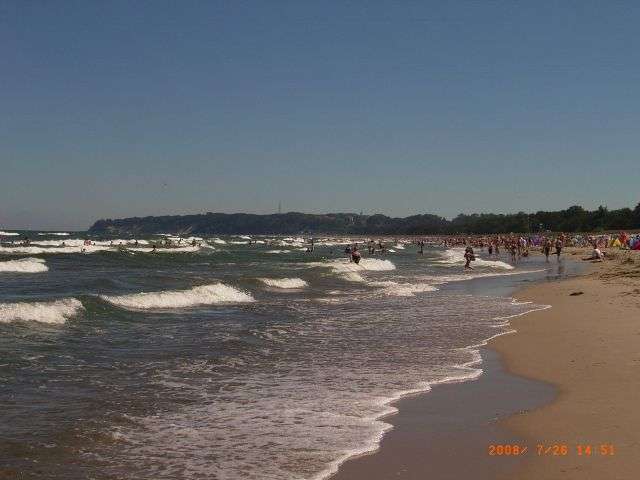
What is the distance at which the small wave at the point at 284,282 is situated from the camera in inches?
1162

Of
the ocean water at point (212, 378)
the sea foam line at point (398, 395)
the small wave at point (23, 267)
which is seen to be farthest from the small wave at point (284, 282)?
the sea foam line at point (398, 395)

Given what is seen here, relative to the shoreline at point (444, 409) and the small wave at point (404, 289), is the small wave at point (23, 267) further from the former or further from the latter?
the shoreline at point (444, 409)

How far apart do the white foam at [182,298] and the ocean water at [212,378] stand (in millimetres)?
102

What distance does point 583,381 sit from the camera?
29.0 ft

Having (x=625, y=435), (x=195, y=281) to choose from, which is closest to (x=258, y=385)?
(x=625, y=435)

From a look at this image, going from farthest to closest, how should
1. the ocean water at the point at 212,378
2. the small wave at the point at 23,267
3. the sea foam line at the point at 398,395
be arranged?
the small wave at the point at 23,267
the ocean water at the point at 212,378
the sea foam line at the point at 398,395

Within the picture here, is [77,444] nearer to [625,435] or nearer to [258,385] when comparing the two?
[258,385]

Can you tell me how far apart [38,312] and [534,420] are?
12344 millimetres

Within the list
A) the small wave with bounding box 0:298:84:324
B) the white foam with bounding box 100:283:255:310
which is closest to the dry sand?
the small wave with bounding box 0:298:84:324

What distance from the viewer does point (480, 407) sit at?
773 centimetres

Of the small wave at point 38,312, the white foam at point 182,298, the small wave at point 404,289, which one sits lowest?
the small wave at point 404,289

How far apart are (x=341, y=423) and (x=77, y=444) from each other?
272 centimetres

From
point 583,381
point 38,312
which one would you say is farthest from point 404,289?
point 583,381

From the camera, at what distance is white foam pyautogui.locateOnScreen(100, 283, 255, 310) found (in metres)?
19.9
